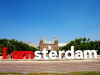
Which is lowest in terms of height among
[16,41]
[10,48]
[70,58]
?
[70,58]

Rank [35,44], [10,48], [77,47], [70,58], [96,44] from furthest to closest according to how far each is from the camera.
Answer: [35,44] < [96,44] < [77,47] < [10,48] < [70,58]

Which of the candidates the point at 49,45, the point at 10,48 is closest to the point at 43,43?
the point at 49,45

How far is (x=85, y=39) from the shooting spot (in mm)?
41375

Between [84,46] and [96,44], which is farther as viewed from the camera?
[96,44]

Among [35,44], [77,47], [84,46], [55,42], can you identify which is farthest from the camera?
[35,44]

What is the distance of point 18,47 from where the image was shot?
38.0 metres

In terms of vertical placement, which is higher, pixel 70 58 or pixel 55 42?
pixel 55 42

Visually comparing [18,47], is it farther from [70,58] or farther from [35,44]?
[35,44]

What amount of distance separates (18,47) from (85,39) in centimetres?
2839

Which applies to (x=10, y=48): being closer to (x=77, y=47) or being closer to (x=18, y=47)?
(x=18, y=47)

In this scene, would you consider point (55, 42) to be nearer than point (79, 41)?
No

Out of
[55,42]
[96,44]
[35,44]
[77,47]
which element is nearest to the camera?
[77,47]

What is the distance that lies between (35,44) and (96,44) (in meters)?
101

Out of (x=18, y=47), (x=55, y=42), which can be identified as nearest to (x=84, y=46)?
(x=18, y=47)
